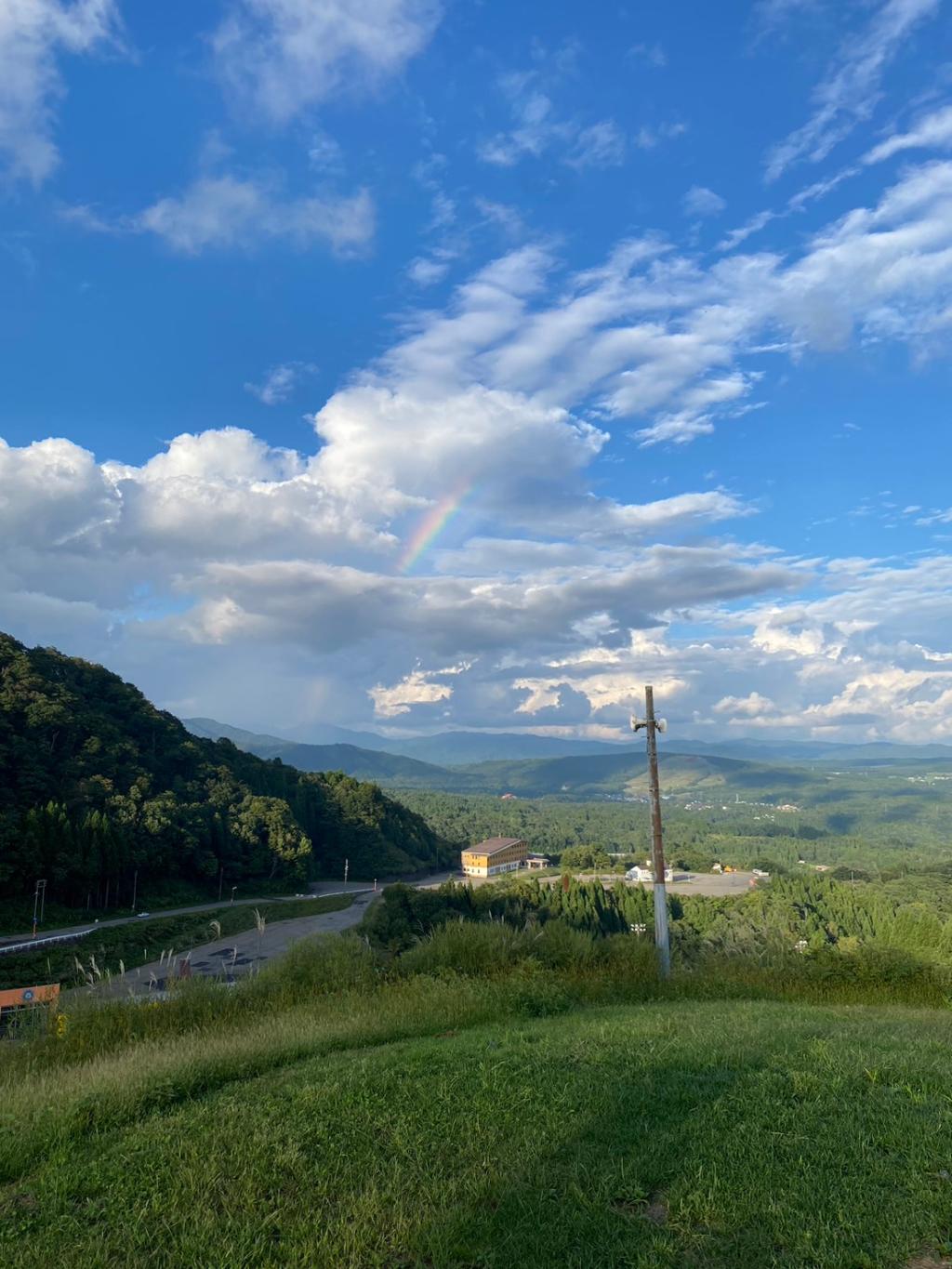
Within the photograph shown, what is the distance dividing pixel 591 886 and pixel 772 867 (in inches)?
2103

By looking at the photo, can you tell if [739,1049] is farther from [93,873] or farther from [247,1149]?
[93,873]

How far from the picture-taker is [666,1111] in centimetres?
493

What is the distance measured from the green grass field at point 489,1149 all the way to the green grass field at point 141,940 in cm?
2286

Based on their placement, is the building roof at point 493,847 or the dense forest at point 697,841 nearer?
the building roof at point 493,847

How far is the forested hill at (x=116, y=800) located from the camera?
47.6 metres

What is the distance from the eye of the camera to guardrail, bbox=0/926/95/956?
3581 centimetres

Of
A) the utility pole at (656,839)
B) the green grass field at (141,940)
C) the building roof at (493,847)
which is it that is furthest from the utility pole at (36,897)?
the building roof at (493,847)

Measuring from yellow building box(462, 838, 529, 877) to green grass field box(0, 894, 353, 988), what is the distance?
123 feet

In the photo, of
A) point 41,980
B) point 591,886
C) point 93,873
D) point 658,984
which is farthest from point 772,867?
point 658,984

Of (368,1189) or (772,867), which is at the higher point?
(368,1189)

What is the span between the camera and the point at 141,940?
4291 centimetres

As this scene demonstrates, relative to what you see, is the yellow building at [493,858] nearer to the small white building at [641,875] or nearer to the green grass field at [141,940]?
the small white building at [641,875]

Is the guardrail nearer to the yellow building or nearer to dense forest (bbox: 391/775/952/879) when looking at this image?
the yellow building

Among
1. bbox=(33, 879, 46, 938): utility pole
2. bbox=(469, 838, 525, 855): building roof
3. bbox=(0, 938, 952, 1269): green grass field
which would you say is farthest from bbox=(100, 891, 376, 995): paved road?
bbox=(469, 838, 525, 855): building roof
